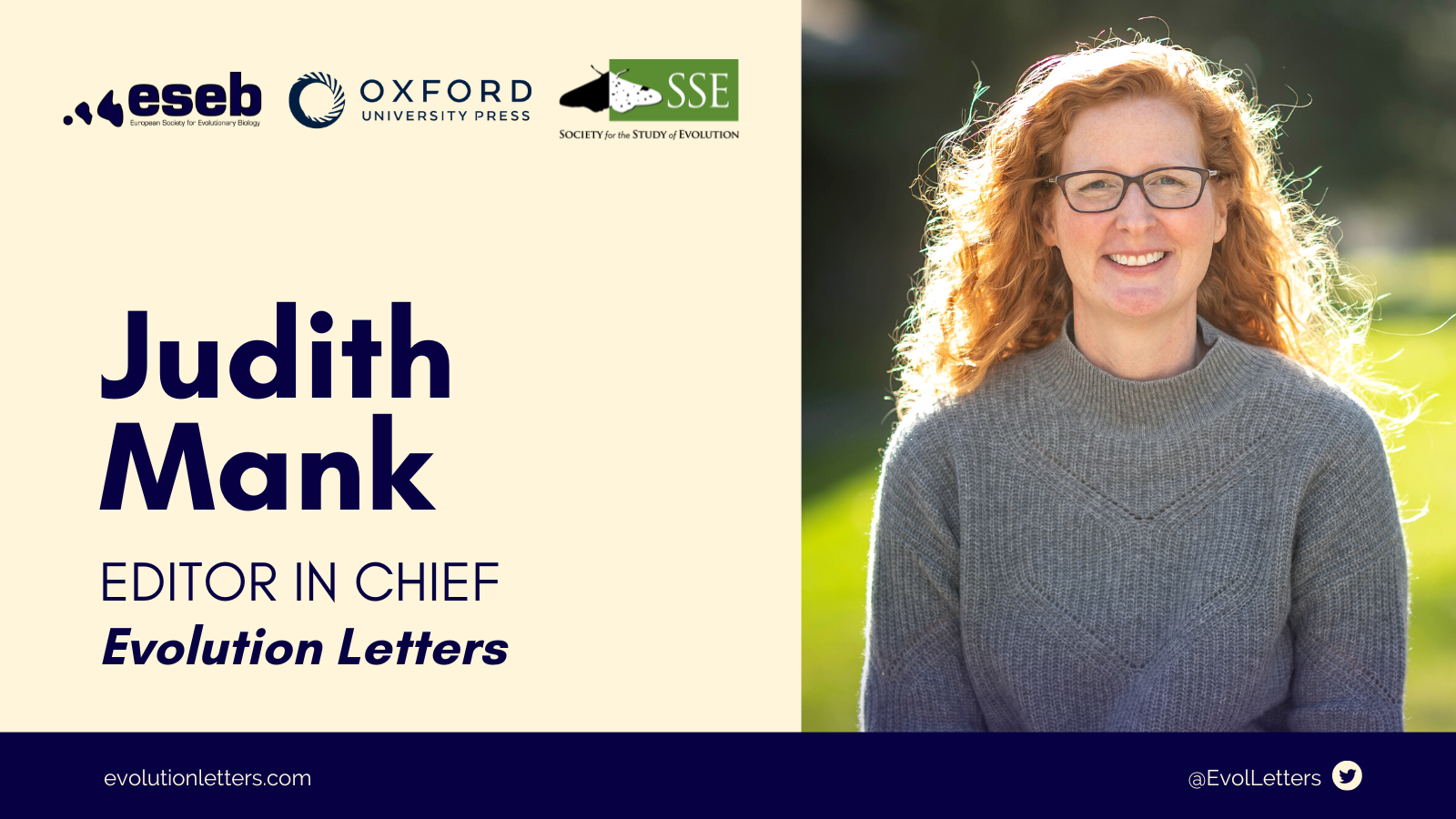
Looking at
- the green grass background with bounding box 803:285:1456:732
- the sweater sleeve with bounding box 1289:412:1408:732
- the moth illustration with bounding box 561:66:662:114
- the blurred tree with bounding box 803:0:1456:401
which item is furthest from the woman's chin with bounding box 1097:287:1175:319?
the blurred tree with bounding box 803:0:1456:401

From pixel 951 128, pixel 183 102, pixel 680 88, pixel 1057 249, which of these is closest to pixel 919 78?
pixel 951 128

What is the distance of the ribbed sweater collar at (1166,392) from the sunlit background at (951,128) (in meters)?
3.81

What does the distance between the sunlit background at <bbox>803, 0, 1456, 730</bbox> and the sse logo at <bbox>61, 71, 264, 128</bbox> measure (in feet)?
13.1

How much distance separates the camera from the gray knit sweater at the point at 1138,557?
202 centimetres

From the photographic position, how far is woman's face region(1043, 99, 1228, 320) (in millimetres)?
2018

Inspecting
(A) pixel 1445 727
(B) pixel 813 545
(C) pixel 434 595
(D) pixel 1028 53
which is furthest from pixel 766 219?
(D) pixel 1028 53

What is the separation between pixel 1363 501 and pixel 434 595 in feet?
4.98

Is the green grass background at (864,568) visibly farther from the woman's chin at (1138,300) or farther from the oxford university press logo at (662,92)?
the oxford university press logo at (662,92)

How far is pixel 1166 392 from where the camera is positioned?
2.13 meters

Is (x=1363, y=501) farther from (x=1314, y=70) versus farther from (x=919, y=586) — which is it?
(x=1314, y=70)

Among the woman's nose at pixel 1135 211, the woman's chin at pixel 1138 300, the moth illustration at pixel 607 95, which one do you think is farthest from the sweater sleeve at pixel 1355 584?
the moth illustration at pixel 607 95

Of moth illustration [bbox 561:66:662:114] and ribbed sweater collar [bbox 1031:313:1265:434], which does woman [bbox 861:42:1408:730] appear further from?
moth illustration [bbox 561:66:662:114]

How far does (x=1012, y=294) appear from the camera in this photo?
2242 millimetres

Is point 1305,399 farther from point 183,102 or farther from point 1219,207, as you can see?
point 183,102
